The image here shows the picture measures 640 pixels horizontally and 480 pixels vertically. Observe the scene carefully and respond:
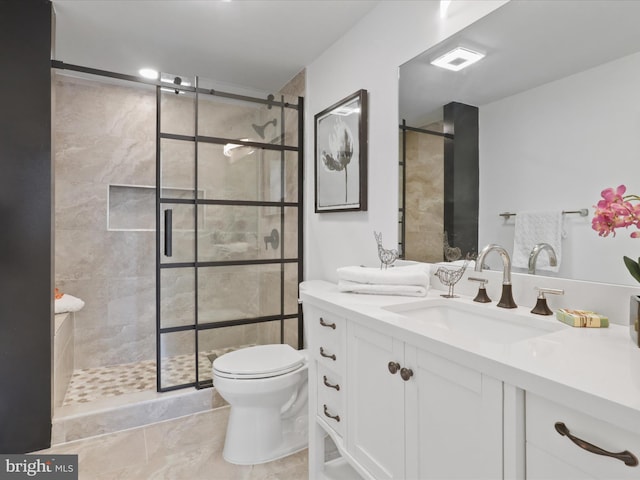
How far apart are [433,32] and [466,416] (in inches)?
61.1

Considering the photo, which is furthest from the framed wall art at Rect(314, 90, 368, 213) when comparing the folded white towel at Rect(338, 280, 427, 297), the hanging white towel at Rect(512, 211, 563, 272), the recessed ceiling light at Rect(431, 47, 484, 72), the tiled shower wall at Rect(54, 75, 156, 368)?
the tiled shower wall at Rect(54, 75, 156, 368)

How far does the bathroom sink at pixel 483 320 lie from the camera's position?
1.10 metres

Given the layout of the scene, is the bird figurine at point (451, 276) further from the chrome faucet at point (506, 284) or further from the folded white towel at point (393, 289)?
the chrome faucet at point (506, 284)

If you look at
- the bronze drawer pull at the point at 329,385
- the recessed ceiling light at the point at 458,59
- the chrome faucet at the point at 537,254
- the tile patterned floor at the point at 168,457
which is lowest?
the tile patterned floor at the point at 168,457

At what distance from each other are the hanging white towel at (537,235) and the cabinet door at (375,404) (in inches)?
23.7

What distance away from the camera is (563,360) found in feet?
2.42

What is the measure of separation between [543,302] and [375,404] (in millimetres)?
621

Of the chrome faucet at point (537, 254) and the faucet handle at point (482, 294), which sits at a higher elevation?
the chrome faucet at point (537, 254)

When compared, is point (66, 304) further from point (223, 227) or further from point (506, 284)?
point (506, 284)

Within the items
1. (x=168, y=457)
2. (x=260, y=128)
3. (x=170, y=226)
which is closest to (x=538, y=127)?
(x=260, y=128)

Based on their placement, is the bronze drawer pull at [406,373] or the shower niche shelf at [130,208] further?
the shower niche shelf at [130,208]

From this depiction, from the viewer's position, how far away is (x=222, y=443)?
2016 mm

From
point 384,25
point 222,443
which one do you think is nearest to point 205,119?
point 384,25

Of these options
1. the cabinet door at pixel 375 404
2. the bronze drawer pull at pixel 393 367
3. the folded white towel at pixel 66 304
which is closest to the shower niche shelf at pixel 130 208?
the folded white towel at pixel 66 304
